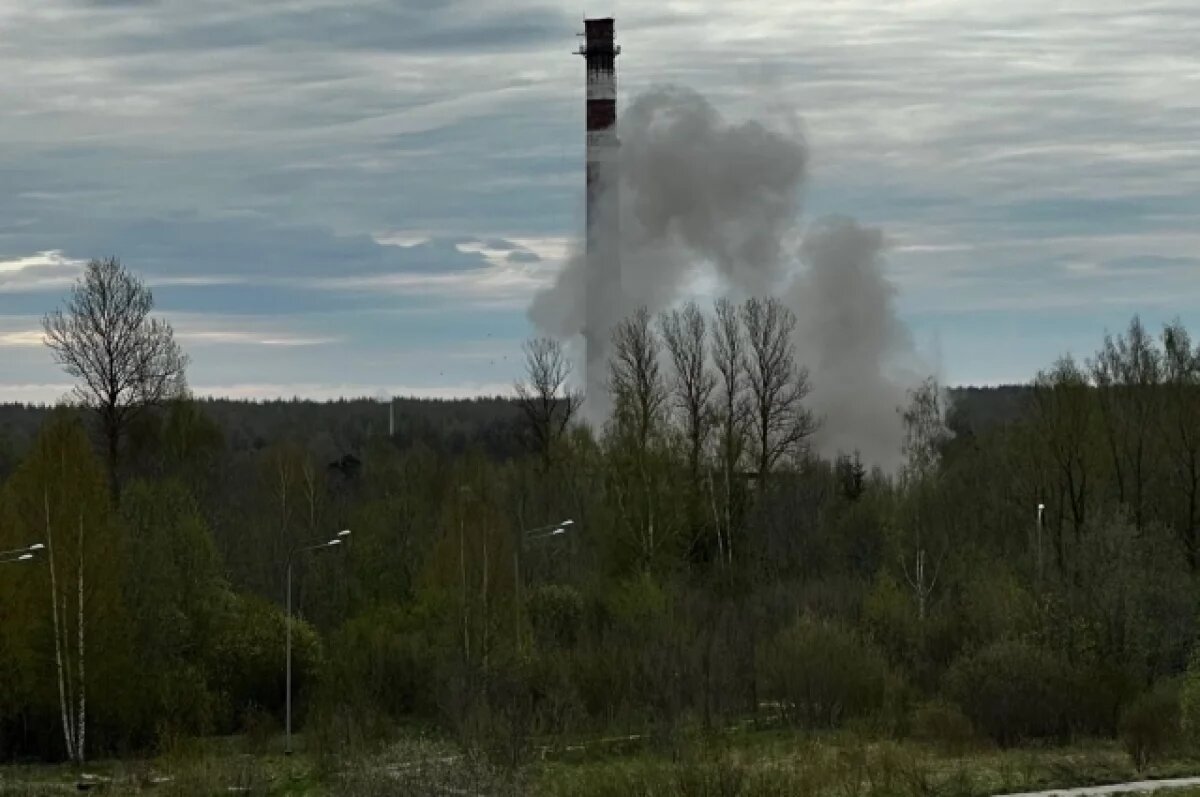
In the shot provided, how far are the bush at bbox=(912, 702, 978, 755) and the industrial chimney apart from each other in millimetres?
32918

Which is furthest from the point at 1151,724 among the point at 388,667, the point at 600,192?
the point at 600,192

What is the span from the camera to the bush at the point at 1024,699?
4609 cm

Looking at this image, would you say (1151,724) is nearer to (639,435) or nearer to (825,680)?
(825,680)

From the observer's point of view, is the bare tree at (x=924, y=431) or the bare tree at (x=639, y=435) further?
the bare tree at (x=924, y=431)

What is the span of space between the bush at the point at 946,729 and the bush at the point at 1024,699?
2.14 ft

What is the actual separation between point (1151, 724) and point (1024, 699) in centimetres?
522

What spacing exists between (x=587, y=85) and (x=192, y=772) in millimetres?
45082

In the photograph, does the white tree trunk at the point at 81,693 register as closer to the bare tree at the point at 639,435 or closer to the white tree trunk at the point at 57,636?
the white tree trunk at the point at 57,636

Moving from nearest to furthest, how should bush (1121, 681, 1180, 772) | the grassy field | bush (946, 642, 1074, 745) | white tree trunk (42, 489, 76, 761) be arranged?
the grassy field
bush (1121, 681, 1180, 772)
bush (946, 642, 1074, 745)
white tree trunk (42, 489, 76, 761)

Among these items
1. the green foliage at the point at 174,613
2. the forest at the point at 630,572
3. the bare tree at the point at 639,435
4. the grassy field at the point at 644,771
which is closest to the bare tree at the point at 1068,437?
the forest at the point at 630,572

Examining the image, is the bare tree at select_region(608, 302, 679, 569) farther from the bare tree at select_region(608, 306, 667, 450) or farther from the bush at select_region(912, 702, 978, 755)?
the bush at select_region(912, 702, 978, 755)

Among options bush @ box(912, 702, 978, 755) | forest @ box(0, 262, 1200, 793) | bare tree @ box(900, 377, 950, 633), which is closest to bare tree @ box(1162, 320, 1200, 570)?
forest @ box(0, 262, 1200, 793)

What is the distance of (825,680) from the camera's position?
50219mm

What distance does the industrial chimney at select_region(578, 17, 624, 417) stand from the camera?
75.1 meters
